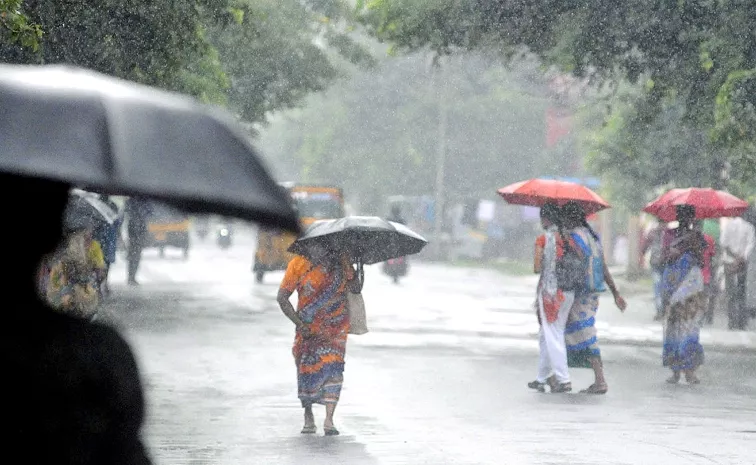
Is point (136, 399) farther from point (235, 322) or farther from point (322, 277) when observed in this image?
point (235, 322)

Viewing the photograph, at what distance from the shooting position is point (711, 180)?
1004 inches

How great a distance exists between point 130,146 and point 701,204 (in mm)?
13189

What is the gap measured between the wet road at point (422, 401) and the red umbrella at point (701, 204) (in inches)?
66.3

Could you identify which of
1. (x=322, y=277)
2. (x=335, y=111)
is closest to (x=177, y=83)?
(x=322, y=277)

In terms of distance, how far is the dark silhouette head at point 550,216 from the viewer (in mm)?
13305

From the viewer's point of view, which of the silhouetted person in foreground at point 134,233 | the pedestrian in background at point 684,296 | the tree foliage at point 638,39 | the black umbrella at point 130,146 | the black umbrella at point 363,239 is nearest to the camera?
the black umbrella at point 130,146

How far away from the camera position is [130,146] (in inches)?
113

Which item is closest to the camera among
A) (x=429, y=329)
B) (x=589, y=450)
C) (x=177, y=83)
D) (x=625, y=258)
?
(x=589, y=450)

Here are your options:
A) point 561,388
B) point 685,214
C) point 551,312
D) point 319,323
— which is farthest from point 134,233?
point 319,323

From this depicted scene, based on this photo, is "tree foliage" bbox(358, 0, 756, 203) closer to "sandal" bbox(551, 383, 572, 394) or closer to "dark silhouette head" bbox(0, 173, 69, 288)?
"sandal" bbox(551, 383, 572, 394)

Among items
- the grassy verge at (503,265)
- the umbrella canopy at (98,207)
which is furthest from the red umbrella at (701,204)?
the grassy verge at (503,265)

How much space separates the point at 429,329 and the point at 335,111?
4673 centimetres

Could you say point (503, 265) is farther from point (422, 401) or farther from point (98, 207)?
point (422, 401)

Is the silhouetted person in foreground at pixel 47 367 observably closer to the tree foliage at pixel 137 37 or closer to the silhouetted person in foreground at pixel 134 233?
the tree foliage at pixel 137 37
